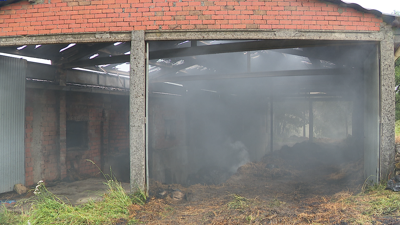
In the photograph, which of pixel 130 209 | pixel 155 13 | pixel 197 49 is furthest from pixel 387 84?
pixel 130 209

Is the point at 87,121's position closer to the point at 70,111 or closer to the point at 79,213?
the point at 70,111

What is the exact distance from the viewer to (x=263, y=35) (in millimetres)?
5012

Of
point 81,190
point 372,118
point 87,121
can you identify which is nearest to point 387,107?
point 372,118

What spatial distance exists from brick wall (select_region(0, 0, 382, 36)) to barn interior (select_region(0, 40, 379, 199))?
456 mm

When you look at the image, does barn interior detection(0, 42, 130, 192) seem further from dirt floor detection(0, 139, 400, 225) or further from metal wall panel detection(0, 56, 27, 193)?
dirt floor detection(0, 139, 400, 225)

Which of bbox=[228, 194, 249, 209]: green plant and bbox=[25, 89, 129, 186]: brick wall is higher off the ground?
bbox=[25, 89, 129, 186]: brick wall

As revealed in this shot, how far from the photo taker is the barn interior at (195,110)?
21.5ft

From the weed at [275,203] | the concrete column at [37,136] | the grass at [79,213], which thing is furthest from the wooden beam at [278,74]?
the grass at [79,213]

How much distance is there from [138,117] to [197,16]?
87.4 inches

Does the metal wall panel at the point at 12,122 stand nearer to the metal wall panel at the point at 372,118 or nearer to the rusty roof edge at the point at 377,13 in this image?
the rusty roof edge at the point at 377,13

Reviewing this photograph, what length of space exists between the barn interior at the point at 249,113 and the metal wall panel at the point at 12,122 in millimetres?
3265

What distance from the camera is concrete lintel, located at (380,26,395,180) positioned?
508 centimetres

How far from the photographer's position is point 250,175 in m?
8.77

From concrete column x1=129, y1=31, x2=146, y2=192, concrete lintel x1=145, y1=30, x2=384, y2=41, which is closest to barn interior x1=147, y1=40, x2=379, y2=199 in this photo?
concrete lintel x1=145, y1=30, x2=384, y2=41
